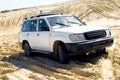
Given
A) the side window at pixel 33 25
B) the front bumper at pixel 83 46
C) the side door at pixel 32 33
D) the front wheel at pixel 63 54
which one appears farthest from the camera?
the side window at pixel 33 25

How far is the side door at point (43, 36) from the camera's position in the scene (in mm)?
11233

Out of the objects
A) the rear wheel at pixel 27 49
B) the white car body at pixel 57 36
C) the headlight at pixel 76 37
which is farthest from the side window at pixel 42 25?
the headlight at pixel 76 37

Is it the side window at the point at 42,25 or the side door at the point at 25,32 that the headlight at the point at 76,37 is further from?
the side door at the point at 25,32

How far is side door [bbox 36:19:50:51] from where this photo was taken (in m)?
11.2

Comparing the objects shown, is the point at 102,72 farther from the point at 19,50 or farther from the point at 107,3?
the point at 107,3

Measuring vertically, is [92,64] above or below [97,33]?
below

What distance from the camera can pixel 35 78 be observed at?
9.07 m

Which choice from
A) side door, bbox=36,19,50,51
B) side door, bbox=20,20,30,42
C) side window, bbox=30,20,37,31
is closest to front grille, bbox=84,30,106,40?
side door, bbox=36,19,50,51

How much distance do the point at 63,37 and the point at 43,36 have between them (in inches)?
55.6

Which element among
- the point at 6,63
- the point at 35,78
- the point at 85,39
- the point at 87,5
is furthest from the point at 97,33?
the point at 87,5

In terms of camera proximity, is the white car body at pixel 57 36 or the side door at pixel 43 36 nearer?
the white car body at pixel 57 36

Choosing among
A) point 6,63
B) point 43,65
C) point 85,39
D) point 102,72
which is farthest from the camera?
point 6,63

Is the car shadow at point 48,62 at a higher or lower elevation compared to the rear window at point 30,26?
lower

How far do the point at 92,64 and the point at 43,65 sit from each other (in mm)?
1741
